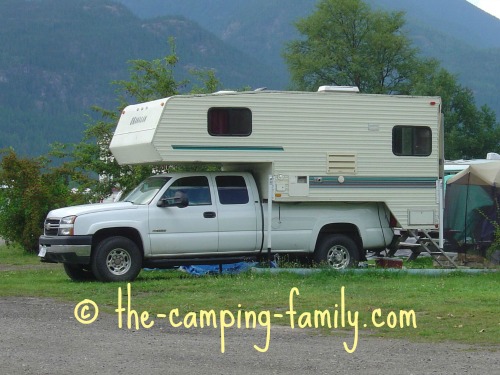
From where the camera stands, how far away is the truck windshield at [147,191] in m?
16.7

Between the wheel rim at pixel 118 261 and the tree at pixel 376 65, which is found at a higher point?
the tree at pixel 376 65

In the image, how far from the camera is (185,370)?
8.57 metres

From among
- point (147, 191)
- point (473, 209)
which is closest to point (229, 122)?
point (147, 191)

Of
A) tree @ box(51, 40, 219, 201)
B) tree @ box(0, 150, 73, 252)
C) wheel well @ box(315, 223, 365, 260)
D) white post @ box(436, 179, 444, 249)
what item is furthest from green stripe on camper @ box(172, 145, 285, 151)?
tree @ box(0, 150, 73, 252)

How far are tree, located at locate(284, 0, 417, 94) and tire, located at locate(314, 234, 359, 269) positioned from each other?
49268 mm

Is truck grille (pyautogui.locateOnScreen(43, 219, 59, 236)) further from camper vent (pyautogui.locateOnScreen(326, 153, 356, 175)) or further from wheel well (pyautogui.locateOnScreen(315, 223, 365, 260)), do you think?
camper vent (pyautogui.locateOnScreen(326, 153, 356, 175))

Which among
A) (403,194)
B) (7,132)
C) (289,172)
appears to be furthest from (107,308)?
(7,132)

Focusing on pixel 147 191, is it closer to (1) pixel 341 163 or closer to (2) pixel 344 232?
(1) pixel 341 163

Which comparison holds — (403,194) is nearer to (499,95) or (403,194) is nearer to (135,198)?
(135,198)

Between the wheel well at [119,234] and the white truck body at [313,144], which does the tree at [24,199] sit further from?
the wheel well at [119,234]

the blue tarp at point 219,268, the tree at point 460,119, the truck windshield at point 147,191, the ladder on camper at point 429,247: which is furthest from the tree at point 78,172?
the tree at point 460,119

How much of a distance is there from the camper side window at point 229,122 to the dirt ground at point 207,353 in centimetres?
597

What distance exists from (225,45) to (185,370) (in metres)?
177

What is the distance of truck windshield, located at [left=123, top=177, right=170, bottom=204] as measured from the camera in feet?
54.6
